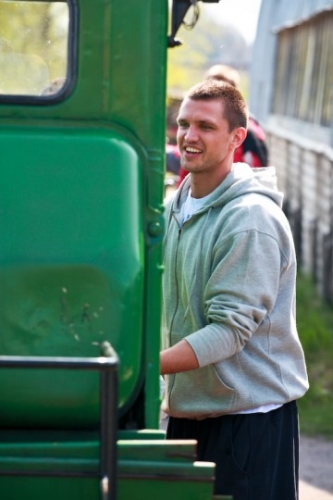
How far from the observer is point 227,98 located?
4301 mm

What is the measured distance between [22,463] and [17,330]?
0.33 meters

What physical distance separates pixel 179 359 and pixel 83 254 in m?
0.72

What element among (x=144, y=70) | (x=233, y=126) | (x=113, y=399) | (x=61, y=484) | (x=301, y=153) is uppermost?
(x=144, y=70)

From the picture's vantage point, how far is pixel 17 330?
317 centimetres

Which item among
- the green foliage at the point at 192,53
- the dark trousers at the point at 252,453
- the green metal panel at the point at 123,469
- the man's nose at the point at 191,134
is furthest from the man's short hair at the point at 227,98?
the green foliage at the point at 192,53

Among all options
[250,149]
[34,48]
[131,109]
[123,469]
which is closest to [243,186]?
[131,109]

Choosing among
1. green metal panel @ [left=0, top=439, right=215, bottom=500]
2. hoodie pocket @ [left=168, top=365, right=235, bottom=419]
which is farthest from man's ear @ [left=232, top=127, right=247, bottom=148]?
green metal panel @ [left=0, top=439, right=215, bottom=500]

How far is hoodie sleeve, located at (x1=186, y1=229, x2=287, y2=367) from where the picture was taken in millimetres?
3873

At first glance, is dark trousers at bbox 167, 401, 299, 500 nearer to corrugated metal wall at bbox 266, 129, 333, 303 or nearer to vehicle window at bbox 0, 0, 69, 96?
vehicle window at bbox 0, 0, 69, 96

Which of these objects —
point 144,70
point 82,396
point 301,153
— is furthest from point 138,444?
point 301,153

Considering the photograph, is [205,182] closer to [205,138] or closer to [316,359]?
[205,138]

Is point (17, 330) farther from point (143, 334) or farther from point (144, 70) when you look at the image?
point (144, 70)

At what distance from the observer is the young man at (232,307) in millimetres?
3965

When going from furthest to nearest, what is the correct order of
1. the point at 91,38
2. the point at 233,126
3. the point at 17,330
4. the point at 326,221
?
1. the point at 326,221
2. the point at 233,126
3. the point at 91,38
4. the point at 17,330
